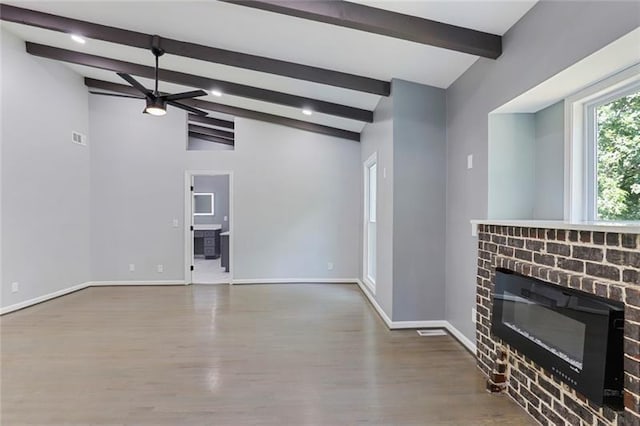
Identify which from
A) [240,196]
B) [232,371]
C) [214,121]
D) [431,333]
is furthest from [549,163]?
[214,121]

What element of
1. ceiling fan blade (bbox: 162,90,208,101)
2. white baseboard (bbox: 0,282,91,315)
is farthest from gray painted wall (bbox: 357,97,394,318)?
white baseboard (bbox: 0,282,91,315)

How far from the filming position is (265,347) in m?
3.35

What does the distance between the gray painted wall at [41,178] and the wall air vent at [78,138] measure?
0.27 feet

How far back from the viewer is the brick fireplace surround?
1511 millimetres

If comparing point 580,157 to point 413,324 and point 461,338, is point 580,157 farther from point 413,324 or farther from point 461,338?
point 413,324

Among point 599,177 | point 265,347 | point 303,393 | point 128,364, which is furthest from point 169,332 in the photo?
point 599,177

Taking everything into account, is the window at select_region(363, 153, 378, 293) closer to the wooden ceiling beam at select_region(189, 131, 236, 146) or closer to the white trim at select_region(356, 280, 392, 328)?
the white trim at select_region(356, 280, 392, 328)

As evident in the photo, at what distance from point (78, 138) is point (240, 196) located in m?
2.82

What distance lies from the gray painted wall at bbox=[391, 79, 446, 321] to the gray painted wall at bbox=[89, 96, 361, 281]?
2631 millimetres

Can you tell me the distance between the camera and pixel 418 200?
382 centimetres

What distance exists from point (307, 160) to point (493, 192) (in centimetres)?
398

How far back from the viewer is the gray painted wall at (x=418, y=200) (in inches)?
149

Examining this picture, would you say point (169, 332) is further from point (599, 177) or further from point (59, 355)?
point (599, 177)

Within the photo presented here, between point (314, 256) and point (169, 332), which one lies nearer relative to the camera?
point (169, 332)
